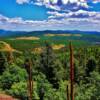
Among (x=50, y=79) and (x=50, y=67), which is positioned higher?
(x=50, y=67)

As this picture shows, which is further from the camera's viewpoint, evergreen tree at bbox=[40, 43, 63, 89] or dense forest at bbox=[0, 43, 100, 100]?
evergreen tree at bbox=[40, 43, 63, 89]

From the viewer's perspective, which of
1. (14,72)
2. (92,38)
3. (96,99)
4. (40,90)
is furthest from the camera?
(92,38)

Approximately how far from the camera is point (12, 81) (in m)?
70.2

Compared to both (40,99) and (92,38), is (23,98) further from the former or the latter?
(92,38)

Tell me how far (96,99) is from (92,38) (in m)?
143

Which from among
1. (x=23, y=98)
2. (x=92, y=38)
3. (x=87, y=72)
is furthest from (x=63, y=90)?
(x=92, y=38)

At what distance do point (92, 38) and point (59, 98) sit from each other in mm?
139648

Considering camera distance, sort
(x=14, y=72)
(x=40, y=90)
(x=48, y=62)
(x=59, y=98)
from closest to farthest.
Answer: (x=59, y=98)
(x=40, y=90)
(x=14, y=72)
(x=48, y=62)

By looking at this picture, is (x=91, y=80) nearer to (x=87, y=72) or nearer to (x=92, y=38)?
(x=87, y=72)

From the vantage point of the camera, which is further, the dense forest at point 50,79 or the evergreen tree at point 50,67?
the evergreen tree at point 50,67

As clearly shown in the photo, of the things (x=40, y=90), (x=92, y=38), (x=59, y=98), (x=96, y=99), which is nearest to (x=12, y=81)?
(x=40, y=90)

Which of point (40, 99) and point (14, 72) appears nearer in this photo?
point (40, 99)

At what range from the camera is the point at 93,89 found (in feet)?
190

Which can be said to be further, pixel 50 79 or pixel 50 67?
pixel 50 67
